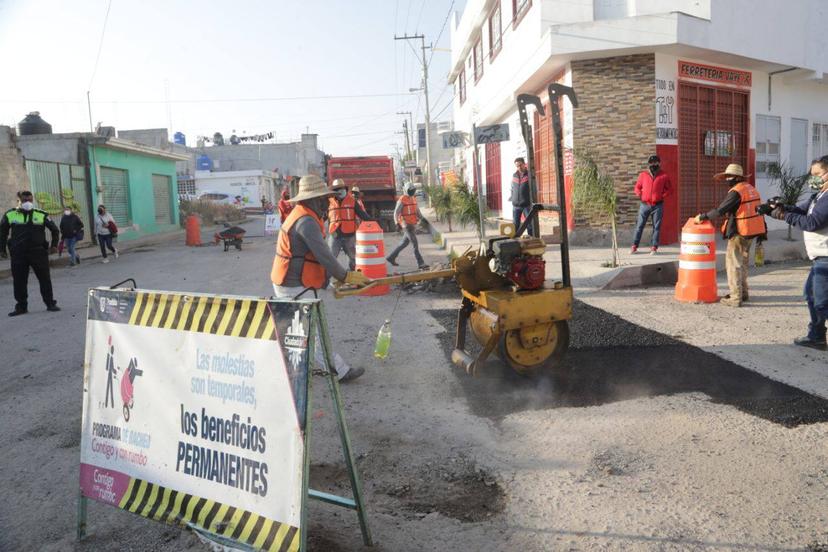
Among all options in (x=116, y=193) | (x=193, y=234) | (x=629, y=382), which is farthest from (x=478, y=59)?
(x=629, y=382)

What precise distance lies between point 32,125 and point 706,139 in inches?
998

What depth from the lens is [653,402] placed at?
4922 millimetres

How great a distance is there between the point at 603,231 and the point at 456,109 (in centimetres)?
2055

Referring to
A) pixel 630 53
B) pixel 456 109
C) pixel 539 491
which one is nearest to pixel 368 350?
pixel 539 491

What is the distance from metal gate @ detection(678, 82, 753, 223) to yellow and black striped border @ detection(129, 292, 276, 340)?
13.8m

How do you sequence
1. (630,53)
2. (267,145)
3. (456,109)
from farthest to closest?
1. (267,145)
2. (456,109)
3. (630,53)

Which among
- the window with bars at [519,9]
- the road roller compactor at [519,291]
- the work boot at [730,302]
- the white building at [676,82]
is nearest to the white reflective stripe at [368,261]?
the white building at [676,82]

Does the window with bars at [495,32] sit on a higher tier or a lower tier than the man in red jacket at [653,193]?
higher

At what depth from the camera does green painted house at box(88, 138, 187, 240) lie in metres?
25.5

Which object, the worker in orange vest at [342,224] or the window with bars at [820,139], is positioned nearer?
the worker in orange vest at [342,224]

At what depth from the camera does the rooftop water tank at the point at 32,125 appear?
26516 mm

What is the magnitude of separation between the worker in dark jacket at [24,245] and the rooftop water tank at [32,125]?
19783mm

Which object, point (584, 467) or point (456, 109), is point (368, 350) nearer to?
point (584, 467)

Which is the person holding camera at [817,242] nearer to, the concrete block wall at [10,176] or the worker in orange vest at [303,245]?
the worker in orange vest at [303,245]
